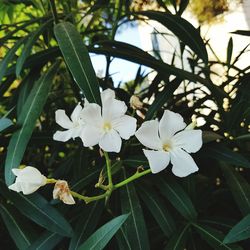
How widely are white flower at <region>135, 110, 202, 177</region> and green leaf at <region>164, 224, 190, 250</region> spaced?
225 mm

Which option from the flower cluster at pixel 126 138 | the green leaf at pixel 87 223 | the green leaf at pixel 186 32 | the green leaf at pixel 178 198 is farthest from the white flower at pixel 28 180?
the green leaf at pixel 186 32

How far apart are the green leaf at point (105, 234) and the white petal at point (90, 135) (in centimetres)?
11

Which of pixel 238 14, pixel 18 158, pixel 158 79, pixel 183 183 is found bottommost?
pixel 183 183

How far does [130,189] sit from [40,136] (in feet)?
0.91

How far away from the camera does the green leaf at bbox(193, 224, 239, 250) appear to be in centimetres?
67

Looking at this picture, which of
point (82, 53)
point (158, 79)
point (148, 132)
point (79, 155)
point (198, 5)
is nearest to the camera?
point (148, 132)

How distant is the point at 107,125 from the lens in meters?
0.55

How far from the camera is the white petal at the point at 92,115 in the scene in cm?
53

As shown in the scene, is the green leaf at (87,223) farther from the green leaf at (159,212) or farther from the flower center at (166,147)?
the flower center at (166,147)

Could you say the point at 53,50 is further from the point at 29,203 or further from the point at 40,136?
the point at 29,203

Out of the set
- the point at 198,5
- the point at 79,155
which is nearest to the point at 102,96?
the point at 79,155

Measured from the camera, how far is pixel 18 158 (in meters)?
0.67

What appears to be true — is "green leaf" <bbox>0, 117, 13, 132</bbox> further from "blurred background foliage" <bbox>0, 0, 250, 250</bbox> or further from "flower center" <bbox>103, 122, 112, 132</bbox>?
"flower center" <bbox>103, 122, 112, 132</bbox>

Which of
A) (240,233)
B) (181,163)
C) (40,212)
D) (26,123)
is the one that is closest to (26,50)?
(26,123)
